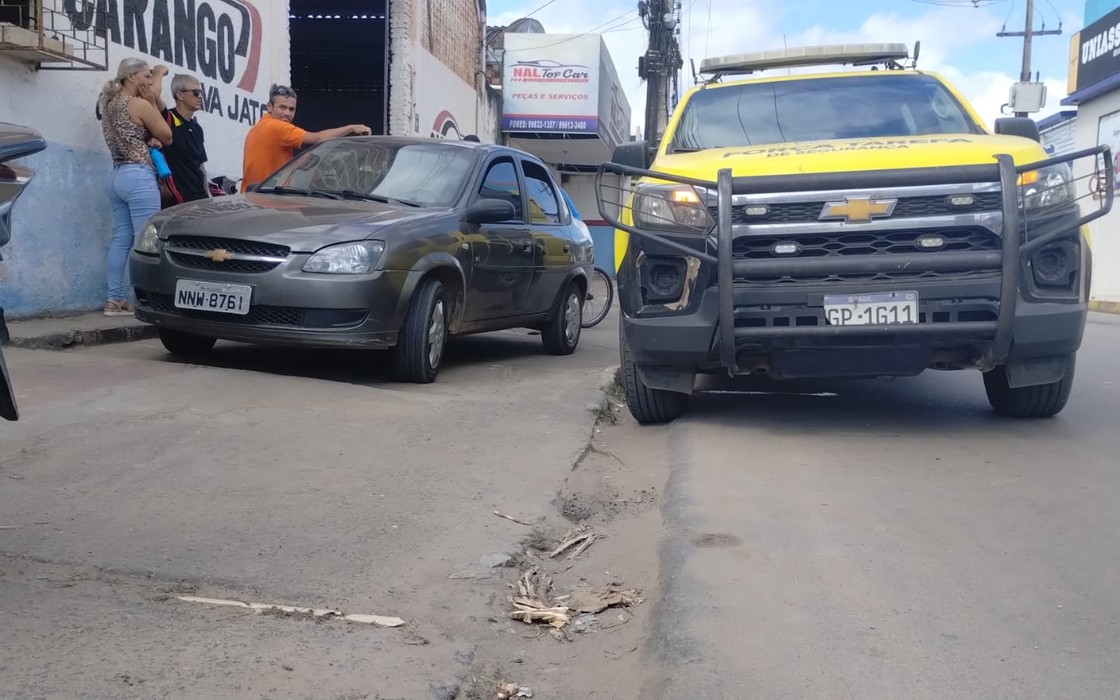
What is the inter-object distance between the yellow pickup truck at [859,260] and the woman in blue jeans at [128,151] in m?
4.06

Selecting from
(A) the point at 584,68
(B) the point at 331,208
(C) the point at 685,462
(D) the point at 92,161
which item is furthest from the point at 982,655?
(A) the point at 584,68

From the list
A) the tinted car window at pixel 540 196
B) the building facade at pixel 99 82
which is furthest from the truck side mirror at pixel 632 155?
the building facade at pixel 99 82

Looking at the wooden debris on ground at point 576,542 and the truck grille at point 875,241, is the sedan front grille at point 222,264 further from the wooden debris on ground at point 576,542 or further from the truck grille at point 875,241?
the wooden debris on ground at point 576,542

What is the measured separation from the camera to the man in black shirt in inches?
330

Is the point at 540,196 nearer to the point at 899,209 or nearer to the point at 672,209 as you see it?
the point at 672,209

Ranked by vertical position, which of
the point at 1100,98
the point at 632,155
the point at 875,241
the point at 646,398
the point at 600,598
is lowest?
the point at 600,598

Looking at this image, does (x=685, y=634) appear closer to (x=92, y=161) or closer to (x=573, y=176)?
(x=92, y=161)

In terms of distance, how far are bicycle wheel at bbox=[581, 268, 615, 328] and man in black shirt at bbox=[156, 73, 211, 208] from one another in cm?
477

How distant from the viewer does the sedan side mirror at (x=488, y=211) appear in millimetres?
7023

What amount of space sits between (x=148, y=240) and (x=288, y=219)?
0.92m

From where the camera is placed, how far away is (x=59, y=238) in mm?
A: 8039

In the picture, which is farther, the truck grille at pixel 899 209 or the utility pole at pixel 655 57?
the utility pole at pixel 655 57

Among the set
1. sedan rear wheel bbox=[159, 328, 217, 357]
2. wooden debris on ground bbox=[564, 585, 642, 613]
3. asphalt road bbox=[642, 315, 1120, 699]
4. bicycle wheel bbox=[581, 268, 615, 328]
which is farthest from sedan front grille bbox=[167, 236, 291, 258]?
bicycle wheel bbox=[581, 268, 615, 328]

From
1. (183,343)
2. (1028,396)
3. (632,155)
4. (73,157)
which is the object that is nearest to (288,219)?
(183,343)
